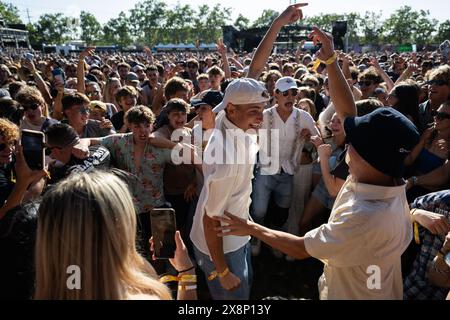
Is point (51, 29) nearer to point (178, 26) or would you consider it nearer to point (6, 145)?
point (178, 26)

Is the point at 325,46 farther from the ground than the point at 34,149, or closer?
farther from the ground

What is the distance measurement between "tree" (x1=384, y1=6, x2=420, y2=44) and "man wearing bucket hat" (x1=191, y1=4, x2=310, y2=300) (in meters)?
90.3

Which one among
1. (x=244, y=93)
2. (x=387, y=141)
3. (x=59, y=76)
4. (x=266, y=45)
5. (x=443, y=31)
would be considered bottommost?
→ (x=387, y=141)

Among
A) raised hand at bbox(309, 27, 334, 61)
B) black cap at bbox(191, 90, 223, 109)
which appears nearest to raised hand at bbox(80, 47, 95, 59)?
black cap at bbox(191, 90, 223, 109)

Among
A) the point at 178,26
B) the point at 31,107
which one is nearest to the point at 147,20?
the point at 178,26

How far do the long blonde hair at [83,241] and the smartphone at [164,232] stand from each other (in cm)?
44

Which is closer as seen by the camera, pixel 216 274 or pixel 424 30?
pixel 216 274

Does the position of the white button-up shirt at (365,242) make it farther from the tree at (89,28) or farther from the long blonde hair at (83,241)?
the tree at (89,28)

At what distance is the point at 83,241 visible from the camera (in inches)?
50.8

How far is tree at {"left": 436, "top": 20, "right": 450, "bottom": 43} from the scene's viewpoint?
233 ft

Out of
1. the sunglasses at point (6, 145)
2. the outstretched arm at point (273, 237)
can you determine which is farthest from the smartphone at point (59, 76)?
the outstretched arm at point (273, 237)

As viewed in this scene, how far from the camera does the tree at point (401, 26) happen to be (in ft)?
268

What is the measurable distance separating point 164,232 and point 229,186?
512 millimetres

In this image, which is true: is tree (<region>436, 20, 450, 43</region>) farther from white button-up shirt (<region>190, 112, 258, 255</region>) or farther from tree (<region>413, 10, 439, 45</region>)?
white button-up shirt (<region>190, 112, 258, 255</region>)
